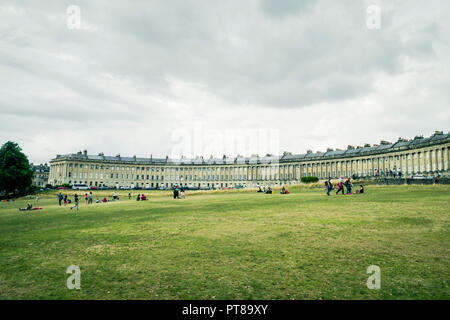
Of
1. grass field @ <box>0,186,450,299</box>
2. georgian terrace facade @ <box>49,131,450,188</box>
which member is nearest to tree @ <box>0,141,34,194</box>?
georgian terrace facade @ <box>49,131,450,188</box>

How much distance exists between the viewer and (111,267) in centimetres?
792

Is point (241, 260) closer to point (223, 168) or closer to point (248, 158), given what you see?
point (223, 168)

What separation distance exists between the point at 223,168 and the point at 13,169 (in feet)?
292

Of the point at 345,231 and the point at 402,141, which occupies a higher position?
the point at 402,141

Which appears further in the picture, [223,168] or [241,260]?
[223,168]

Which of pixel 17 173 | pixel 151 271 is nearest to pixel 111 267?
pixel 151 271

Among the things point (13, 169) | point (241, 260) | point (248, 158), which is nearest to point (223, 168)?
point (248, 158)

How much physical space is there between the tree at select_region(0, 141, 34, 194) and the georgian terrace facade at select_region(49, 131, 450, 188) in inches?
2031

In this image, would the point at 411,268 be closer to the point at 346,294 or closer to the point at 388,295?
the point at 388,295

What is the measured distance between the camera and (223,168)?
14100 cm

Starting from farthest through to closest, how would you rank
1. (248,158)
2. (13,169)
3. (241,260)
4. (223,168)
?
(248,158), (223,168), (13,169), (241,260)

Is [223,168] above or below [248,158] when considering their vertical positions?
below

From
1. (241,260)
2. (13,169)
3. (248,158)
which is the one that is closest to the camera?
(241,260)
